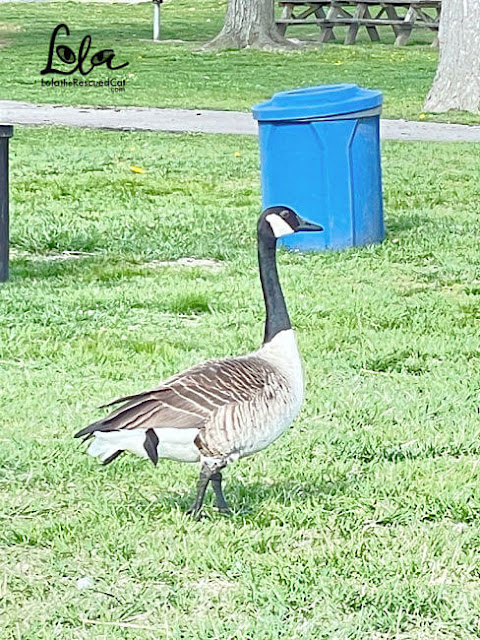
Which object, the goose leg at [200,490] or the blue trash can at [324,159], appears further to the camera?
the blue trash can at [324,159]

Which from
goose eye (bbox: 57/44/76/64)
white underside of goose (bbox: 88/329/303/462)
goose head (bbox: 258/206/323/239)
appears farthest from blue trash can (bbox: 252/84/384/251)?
goose eye (bbox: 57/44/76/64)

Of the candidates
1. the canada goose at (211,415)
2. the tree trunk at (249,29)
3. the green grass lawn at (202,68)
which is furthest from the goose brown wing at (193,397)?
the tree trunk at (249,29)

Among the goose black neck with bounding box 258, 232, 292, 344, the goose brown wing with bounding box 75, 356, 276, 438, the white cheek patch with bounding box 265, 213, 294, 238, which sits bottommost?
the goose brown wing with bounding box 75, 356, 276, 438

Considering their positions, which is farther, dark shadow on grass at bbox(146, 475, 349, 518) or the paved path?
the paved path

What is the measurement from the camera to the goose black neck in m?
4.05

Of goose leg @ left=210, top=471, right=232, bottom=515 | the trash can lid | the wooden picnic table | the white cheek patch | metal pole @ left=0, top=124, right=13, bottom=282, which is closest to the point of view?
goose leg @ left=210, top=471, right=232, bottom=515

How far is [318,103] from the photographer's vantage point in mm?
8094

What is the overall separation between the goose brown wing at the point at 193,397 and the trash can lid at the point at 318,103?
4253mm

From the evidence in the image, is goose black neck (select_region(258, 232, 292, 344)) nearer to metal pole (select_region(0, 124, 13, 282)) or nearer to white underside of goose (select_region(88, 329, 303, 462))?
white underside of goose (select_region(88, 329, 303, 462))

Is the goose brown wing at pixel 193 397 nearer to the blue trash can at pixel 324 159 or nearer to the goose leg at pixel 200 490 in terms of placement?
the goose leg at pixel 200 490

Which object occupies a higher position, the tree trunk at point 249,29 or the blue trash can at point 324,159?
the blue trash can at point 324,159

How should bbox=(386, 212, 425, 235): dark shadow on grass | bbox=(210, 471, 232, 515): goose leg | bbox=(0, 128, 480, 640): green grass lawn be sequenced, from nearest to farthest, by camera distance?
bbox=(0, 128, 480, 640): green grass lawn, bbox=(210, 471, 232, 515): goose leg, bbox=(386, 212, 425, 235): dark shadow on grass

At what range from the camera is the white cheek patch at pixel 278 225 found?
4180mm

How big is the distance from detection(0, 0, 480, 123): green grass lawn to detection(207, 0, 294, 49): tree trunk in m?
0.67
